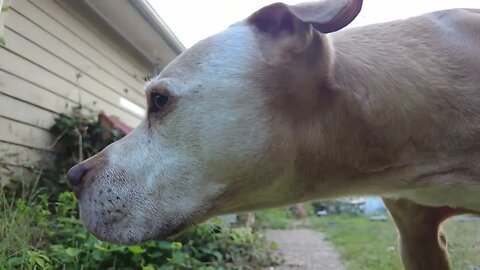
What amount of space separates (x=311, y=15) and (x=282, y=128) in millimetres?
404

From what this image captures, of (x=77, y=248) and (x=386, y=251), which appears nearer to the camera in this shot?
(x=77, y=248)

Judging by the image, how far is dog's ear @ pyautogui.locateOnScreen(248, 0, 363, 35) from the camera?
1.81 meters

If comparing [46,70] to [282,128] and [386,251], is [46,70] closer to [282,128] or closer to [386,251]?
[386,251]

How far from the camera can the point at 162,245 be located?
3541 mm

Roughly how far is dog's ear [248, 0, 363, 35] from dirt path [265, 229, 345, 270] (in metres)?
2.91

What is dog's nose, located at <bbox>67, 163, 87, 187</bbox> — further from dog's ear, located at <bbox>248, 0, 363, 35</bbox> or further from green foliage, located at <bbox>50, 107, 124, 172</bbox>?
green foliage, located at <bbox>50, 107, 124, 172</bbox>

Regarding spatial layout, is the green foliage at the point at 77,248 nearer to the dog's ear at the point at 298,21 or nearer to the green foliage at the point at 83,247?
the green foliage at the point at 83,247

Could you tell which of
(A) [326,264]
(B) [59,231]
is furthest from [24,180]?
(A) [326,264]

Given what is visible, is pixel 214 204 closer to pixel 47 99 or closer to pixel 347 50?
pixel 347 50

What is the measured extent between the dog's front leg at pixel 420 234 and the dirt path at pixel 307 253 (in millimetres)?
1929

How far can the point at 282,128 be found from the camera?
79.0 inches

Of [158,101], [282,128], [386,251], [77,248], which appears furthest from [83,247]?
[386,251]

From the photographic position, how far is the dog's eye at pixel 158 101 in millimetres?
2066

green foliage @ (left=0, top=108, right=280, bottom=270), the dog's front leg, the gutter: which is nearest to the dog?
the dog's front leg
